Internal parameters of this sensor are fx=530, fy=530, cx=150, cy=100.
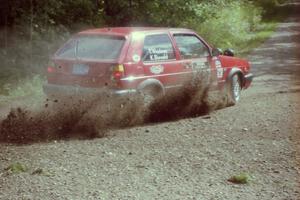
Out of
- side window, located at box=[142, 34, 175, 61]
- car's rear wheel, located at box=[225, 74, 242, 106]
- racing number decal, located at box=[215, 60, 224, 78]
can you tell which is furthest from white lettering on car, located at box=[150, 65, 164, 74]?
car's rear wheel, located at box=[225, 74, 242, 106]

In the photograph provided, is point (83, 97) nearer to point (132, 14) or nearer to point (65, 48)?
point (65, 48)

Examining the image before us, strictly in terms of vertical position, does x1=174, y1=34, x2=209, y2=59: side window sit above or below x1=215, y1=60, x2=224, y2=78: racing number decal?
above

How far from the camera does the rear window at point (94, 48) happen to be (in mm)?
8211

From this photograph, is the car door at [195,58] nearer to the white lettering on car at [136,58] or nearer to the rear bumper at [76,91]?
the white lettering on car at [136,58]

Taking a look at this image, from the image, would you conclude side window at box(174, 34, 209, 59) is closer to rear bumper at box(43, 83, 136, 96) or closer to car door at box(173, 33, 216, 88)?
car door at box(173, 33, 216, 88)

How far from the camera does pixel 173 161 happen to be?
6281 mm

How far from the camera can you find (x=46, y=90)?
8641 millimetres

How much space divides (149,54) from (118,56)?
0.67 m

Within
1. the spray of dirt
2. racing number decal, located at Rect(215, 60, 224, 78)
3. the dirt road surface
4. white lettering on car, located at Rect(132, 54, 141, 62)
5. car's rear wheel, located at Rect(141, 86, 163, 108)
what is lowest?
the dirt road surface

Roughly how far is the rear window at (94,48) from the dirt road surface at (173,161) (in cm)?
122

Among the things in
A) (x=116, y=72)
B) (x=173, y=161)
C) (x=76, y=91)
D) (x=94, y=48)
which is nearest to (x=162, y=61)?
(x=116, y=72)

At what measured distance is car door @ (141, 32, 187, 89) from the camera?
8531 mm

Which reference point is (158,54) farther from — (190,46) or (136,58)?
(190,46)

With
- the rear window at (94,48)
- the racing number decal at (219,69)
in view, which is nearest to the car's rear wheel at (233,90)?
the racing number decal at (219,69)
